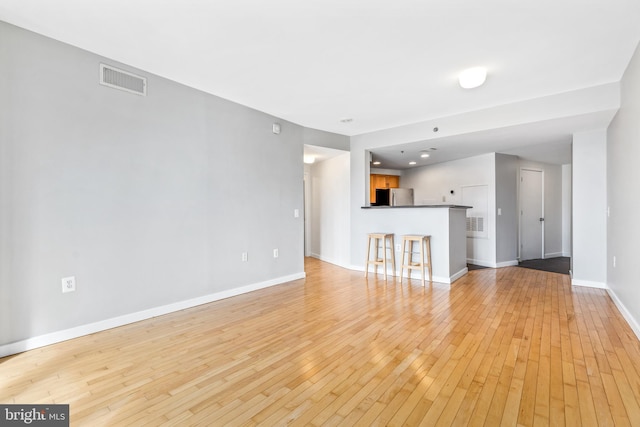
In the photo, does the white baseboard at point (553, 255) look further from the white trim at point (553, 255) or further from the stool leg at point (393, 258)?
the stool leg at point (393, 258)

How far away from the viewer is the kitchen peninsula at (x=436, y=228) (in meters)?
4.52

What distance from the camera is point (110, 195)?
9.03 feet

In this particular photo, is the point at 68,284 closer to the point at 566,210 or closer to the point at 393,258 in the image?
the point at 393,258

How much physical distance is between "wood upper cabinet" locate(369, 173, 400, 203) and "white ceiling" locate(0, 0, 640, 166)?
13.9ft

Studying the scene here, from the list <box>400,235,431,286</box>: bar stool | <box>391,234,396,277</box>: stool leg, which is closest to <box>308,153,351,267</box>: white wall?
<box>391,234,396,277</box>: stool leg

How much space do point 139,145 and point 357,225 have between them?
12.1ft

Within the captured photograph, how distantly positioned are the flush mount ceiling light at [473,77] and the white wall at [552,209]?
5015 millimetres

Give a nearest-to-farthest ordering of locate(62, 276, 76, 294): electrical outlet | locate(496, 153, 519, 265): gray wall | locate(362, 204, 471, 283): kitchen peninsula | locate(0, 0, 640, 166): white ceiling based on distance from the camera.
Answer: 1. locate(0, 0, 640, 166): white ceiling
2. locate(62, 276, 76, 294): electrical outlet
3. locate(362, 204, 471, 283): kitchen peninsula
4. locate(496, 153, 519, 265): gray wall

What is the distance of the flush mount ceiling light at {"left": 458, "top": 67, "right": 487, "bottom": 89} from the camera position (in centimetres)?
295

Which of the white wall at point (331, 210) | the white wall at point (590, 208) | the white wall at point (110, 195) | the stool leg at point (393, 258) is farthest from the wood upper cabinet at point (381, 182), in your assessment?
the white wall at point (110, 195)

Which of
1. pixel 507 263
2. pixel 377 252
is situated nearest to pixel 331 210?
pixel 377 252

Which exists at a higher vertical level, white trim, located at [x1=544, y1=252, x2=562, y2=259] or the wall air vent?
the wall air vent

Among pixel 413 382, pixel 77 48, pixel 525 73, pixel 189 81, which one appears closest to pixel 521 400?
pixel 413 382

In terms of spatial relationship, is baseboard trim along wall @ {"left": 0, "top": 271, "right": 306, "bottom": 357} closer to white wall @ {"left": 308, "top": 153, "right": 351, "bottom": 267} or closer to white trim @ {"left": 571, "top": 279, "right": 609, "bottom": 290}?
white wall @ {"left": 308, "top": 153, "right": 351, "bottom": 267}
